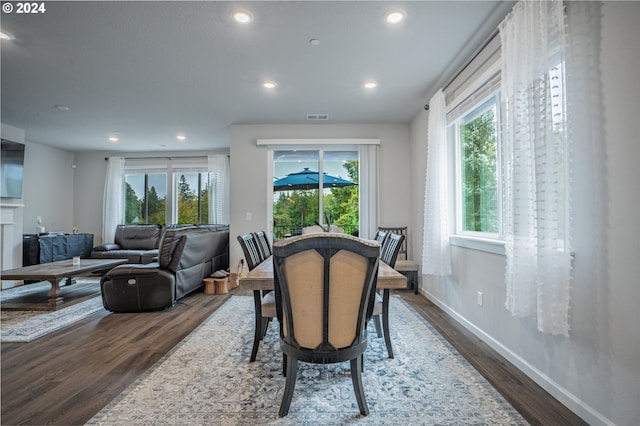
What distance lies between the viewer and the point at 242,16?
2.20 metres

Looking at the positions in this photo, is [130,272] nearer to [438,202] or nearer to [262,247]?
[262,247]

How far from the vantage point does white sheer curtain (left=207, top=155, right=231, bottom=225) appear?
6434 mm

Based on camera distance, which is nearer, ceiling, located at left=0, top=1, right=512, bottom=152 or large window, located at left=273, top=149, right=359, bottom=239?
ceiling, located at left=0, top=1, right=512, bottom=152

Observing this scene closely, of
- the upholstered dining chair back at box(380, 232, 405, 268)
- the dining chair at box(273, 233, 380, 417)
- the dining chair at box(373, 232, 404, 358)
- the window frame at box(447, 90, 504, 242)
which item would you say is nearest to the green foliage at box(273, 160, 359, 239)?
the window frame at box(447, 90, 504, 242)

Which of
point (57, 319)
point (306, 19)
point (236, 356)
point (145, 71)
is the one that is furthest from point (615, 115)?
point (57, 319)

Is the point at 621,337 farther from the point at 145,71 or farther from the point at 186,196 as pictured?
the point at 186,196

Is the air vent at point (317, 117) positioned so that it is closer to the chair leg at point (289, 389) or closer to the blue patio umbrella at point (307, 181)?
the blue patio umbrella at point (307, 181)

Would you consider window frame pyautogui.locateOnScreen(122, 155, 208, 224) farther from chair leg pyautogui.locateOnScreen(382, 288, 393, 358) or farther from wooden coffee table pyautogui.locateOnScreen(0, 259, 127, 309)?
chair leg pyautogui.locateOnScreen(382, 288, 393, 358)

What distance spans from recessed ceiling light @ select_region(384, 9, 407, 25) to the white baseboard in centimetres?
259

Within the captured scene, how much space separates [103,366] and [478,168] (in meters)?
3.56

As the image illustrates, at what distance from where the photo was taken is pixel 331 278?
1454 millimetres

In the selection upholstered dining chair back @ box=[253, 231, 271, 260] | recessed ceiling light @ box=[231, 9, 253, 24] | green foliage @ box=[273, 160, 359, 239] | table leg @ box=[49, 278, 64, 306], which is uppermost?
recessed ceiling light @ box=[231, 9, 253, 24]

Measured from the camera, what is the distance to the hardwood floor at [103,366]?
1612mm

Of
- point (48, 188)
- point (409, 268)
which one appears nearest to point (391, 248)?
point (409, 268)
